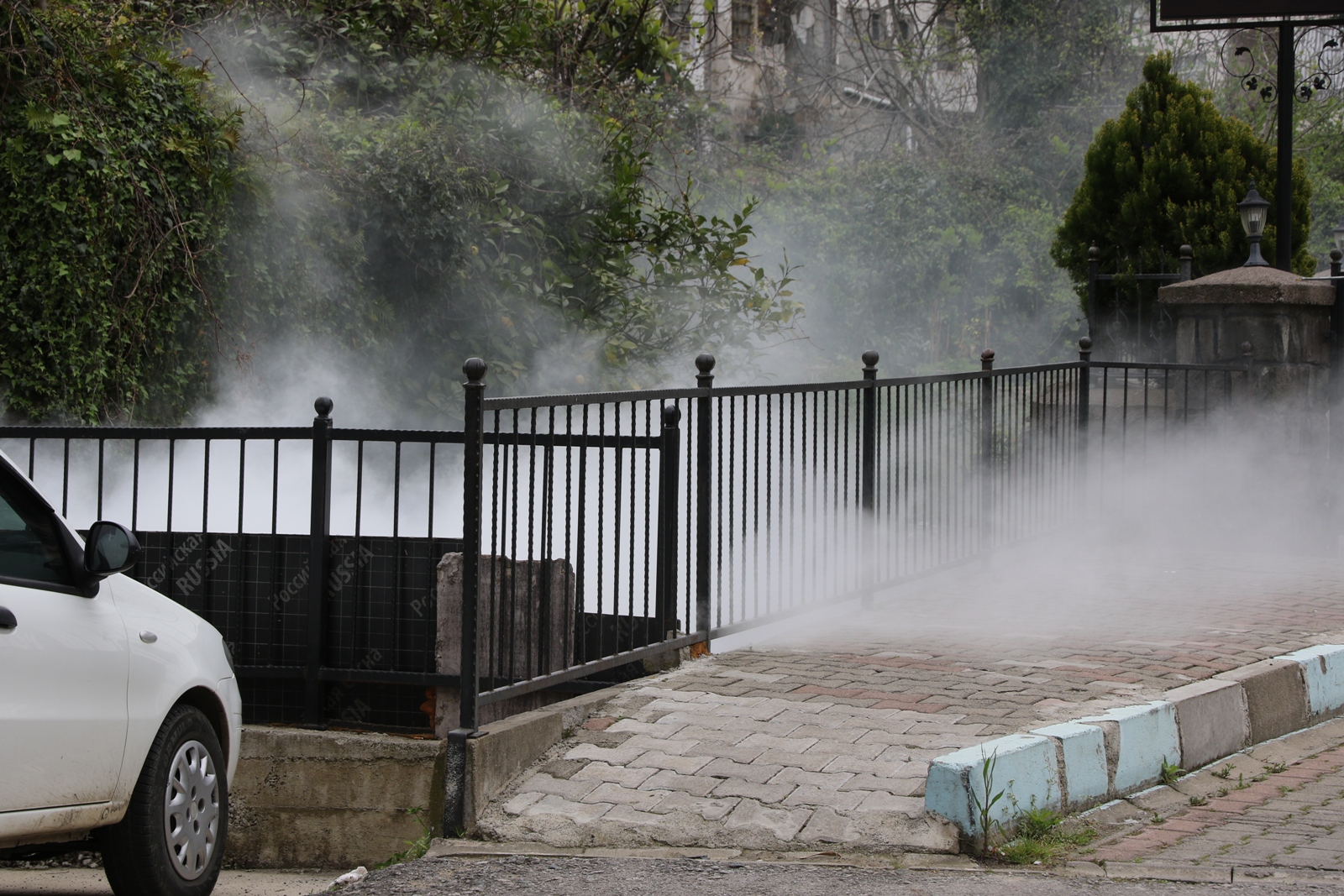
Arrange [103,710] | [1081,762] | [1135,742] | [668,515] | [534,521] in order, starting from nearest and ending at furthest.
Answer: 1. [103,710]
2. [1081,762]
3. [1135,742]
4. [668,515]
5. [534,521]

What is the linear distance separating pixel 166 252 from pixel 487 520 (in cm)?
238

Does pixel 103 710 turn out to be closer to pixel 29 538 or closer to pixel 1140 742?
pixel 29 538

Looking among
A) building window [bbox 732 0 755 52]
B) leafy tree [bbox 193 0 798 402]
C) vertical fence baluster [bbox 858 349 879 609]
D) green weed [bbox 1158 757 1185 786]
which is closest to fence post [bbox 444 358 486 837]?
green weed [bbox 1158 757 1185 786]

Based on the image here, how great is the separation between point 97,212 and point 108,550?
13.3ft

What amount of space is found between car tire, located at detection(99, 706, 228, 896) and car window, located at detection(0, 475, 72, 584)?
0.60 meters

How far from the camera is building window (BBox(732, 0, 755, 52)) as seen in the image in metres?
29.0

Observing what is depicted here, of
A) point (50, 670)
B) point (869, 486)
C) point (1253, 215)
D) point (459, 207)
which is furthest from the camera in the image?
point (1253, 215)

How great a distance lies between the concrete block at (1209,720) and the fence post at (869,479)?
2280 millimetres

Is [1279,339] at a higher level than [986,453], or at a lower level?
higher

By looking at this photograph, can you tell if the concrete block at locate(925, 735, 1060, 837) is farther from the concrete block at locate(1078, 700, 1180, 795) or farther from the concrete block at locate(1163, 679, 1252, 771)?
the concrete block at locate(1163, 679, 1252, 771)

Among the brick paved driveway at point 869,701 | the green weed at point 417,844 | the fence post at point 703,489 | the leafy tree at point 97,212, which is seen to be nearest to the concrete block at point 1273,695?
the brick paved driveway at point 869,701

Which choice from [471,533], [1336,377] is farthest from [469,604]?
[1336,377]

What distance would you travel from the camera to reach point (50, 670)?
12.4 ft

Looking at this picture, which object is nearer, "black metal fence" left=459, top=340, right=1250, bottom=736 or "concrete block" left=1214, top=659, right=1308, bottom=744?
"black metal fence" left=459, top=340, right=1250, bottom=736
